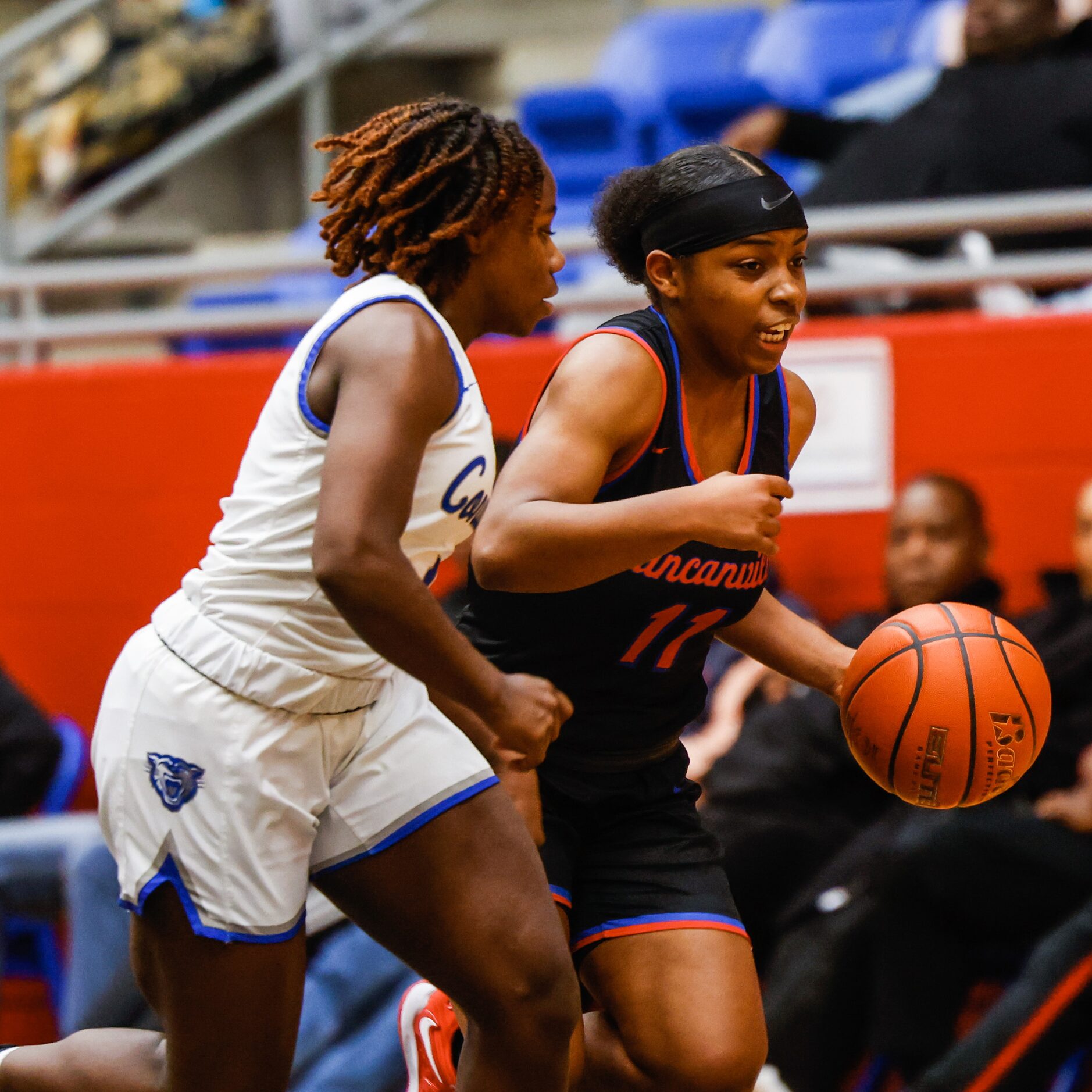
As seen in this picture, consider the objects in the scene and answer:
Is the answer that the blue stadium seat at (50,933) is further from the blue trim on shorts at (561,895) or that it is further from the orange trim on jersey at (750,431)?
the orange trim on jersey at (750,431)

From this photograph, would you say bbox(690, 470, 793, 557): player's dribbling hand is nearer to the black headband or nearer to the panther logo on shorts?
the black headband

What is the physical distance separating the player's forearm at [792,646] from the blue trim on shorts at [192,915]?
963 millimetres

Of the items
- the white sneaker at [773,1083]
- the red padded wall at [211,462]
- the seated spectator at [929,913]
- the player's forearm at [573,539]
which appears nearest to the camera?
the player's forearm at [573,539]

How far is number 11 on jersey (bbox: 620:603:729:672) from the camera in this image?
2.92 m

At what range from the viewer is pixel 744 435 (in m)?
2.99

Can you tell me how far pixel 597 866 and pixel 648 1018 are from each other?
0.30 meters

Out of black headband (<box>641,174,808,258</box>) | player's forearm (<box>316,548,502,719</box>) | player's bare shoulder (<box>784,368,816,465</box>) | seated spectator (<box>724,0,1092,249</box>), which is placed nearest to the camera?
player's forearm (<box>316,548,502,719</box>)

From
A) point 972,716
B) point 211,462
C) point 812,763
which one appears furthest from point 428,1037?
point 211,462

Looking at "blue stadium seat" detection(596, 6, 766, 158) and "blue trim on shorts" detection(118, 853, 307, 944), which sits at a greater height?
"blue stadium seat" detection(596, 6, 766, 158)

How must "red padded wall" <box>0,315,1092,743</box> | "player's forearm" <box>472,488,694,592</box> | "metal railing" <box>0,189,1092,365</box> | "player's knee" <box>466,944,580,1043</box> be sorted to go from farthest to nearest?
"red padded wall" <box>0,315,1092,743</box>
"metal railing" <box>0,189,1092,365</box>
"player's knee" <box>466,944,580,1043</box>
"player's forearm" <box>472,488,694,592</box>

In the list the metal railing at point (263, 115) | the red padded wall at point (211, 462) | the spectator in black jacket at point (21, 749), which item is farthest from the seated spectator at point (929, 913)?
the metal railing at point (263, 115)

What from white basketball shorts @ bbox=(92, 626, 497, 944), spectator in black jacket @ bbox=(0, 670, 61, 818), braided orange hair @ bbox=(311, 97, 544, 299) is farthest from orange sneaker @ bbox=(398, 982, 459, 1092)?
spectator in black jacket @ bbox=(0, 670, 61, 818)

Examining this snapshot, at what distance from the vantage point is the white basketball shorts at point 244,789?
2643 millimetres

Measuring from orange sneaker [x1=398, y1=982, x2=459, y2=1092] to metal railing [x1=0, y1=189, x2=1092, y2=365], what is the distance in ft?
8.87
